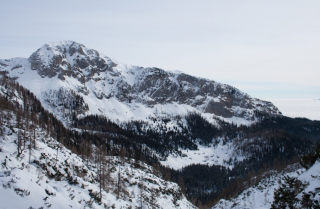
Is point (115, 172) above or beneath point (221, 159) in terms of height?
above

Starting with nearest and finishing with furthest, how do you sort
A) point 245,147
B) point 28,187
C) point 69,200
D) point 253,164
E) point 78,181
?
point 28,187, point 69,200, point 78,181, point 253,164, point 245,147

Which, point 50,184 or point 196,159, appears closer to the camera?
point 50,184

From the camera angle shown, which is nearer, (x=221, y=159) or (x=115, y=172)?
(x=115, y=172)

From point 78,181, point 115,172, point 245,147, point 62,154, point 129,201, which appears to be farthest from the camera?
point 245,147

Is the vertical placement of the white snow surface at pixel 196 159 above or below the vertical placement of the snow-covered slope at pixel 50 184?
below

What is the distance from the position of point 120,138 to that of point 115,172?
113 meters

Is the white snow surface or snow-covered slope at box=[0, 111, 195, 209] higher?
snow-covered slope at box=[0, 111, 195, 209]

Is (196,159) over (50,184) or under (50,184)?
under

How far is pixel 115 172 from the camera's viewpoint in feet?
184

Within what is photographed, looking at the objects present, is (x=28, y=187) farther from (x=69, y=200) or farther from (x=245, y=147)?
(x=245, y=147)

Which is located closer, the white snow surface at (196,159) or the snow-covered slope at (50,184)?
the snow-covered slope at (50,184)

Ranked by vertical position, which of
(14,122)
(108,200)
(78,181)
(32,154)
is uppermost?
(14,122)

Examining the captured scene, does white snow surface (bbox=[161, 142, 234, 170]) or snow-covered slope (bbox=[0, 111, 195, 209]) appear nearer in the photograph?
snow-covered slope (bbox=[0, 111, 195, 209])

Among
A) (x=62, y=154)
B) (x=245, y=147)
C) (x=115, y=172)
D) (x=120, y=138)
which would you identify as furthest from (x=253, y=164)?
(x=62, y=154)
